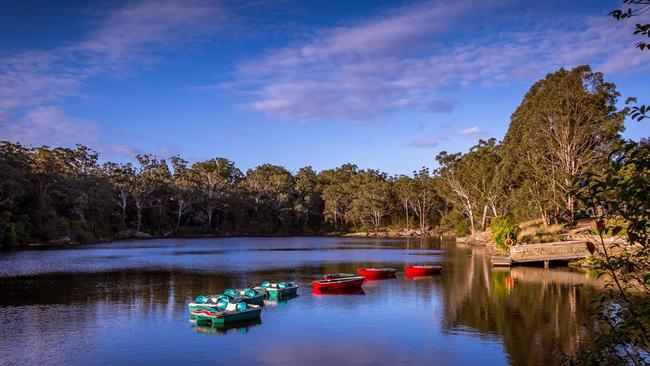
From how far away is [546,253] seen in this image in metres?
45.4

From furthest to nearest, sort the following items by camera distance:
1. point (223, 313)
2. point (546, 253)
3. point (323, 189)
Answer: point (323, 189) → point (546, 253) → point (223, 313)

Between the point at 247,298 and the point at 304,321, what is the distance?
4.36 m

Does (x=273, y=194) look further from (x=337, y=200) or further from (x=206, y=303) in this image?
(x=206, y=303)

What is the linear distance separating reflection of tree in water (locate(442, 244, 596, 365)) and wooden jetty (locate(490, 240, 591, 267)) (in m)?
1.62

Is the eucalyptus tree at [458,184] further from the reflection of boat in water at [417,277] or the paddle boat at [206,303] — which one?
the paddle boat at [206,303]

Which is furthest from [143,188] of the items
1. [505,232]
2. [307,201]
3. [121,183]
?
[505,232]

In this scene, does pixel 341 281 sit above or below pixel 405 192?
below

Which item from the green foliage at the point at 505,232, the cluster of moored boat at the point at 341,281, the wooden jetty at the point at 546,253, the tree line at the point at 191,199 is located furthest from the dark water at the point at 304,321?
the tree line at the point at 191,199

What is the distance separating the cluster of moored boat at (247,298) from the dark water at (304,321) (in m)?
0.73

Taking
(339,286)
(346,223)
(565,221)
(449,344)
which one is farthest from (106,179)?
(565,221)

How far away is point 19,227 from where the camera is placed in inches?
2975

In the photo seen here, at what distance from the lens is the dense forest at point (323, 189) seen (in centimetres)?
5834

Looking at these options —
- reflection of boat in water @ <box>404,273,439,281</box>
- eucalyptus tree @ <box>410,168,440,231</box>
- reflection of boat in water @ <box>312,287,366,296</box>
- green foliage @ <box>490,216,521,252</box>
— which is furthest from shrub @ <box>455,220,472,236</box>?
reflection of boat in water @ <box>312,287,366,296</box>

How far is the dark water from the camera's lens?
19.3m
